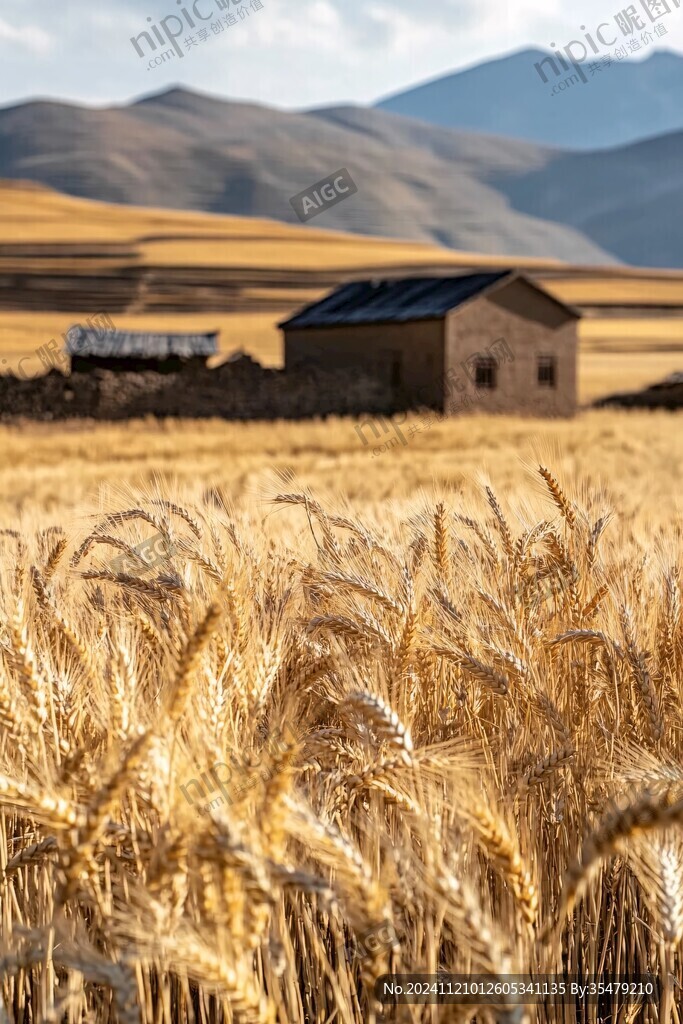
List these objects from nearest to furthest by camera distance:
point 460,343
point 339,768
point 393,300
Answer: point 339,768, point 460,343, point 393,300

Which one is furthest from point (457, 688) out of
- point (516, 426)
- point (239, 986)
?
point (516, 426)

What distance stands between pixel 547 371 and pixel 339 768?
94.4 ft

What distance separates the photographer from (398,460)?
1616cm

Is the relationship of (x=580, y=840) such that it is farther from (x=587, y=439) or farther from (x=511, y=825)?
(x=587, y=439)

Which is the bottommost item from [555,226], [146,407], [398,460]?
[398,460]

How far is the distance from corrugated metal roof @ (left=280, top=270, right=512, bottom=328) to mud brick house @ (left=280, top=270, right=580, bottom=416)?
42 mm

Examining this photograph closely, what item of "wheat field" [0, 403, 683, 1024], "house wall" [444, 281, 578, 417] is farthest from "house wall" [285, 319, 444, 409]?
"wheat field" [0, 403, 683, 1024]

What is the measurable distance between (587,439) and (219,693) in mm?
19237

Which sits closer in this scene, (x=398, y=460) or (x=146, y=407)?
(x=398, y=460)

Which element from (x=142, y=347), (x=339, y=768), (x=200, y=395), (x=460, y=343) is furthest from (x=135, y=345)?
(x=339, y=768)

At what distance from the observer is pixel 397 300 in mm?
29281

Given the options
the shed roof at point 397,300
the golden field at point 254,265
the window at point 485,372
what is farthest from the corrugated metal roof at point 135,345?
the golden field at point 254,265

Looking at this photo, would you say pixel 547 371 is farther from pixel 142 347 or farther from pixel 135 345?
pixel 135 345

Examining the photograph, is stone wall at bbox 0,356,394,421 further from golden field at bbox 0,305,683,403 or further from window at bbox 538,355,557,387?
golden field at bbox 0,305,683,403
